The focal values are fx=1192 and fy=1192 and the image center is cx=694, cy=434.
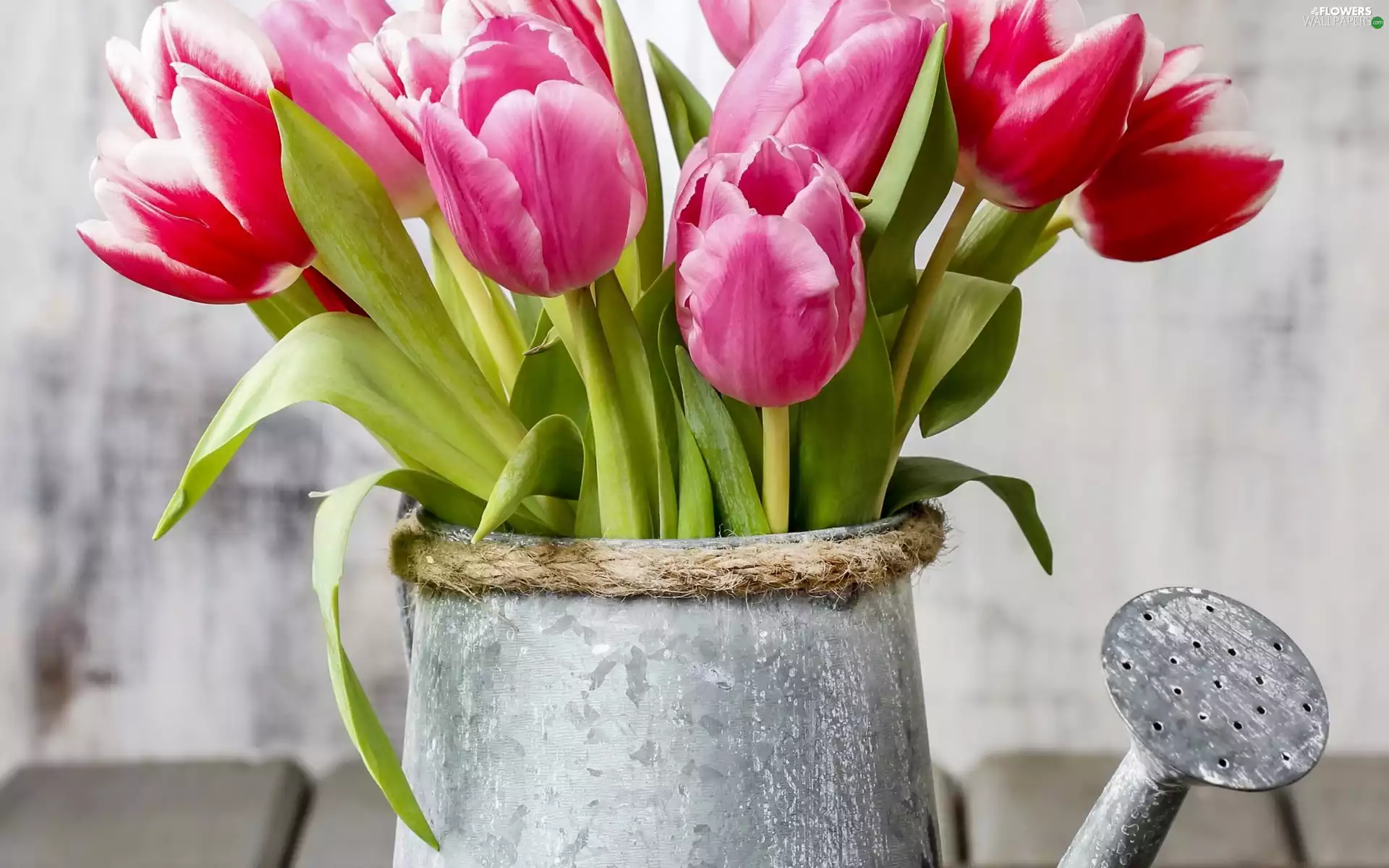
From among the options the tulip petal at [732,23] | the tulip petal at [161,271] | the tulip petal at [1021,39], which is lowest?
the tulip petal at [161,271]

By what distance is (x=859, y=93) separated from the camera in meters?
0.30

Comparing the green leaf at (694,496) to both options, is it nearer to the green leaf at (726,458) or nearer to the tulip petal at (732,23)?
the green leaf at (726,458)

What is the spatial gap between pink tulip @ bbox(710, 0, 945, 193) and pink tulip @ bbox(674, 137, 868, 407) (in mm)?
20

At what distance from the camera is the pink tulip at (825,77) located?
0.96 ft

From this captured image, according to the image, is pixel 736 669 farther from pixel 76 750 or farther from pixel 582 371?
pixel 76 750

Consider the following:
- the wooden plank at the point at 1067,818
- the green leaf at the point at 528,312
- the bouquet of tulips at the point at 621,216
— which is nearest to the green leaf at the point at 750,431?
the bouquet of tulips at the point at 621,216

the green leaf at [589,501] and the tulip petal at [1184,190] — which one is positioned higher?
the tulip petal at [1184,190]

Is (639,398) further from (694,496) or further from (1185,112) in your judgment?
(1185,112)

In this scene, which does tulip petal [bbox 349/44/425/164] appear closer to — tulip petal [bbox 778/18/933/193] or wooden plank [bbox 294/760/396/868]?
tulip petal [bbox 778/18/933/193]

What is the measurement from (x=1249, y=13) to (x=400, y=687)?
30.0 inches

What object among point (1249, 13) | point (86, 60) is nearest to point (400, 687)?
point (86, 60)

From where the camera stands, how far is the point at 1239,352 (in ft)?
2.75

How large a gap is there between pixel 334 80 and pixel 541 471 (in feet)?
0.40

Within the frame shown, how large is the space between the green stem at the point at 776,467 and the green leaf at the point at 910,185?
0.18 feet
